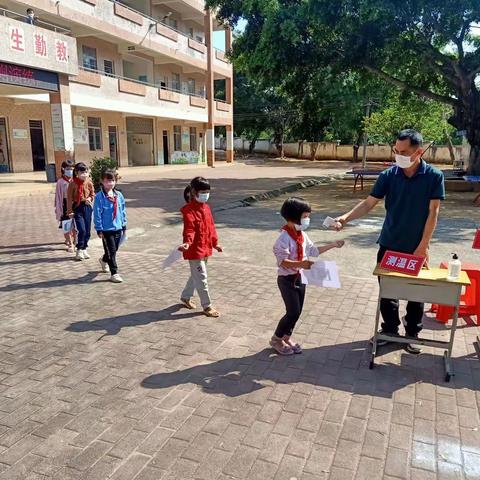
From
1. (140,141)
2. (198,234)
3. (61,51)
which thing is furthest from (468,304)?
(140,141)

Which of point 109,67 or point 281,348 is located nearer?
point 281,348

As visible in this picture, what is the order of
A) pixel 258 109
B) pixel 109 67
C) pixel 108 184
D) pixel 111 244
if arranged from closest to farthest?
1. pixel 108 184
2. pixel 111 244
3. pixel 109 67
4. pixel 258 109

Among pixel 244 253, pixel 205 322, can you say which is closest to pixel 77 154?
pixel 244 253

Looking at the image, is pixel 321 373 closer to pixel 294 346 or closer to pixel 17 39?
pixel 294 346

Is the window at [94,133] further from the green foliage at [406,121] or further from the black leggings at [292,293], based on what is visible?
the black leggings at [292,293]

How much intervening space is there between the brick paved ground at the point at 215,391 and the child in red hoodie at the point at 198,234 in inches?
13.9

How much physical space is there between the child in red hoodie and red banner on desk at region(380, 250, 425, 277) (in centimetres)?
181

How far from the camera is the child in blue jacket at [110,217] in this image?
5641mm

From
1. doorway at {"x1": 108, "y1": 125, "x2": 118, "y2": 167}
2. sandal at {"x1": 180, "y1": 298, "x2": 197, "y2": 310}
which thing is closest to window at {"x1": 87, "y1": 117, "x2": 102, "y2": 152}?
doorway at {"x1": 108, "y1": 125, "x2": 118, "y2": 167}

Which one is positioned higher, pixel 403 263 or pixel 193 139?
pixel 193 139

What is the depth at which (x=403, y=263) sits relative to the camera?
345 centimetres

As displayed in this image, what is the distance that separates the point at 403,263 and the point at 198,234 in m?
2.00

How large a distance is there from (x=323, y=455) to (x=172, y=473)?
0.85m

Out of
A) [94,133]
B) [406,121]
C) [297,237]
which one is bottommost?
[297,237]
